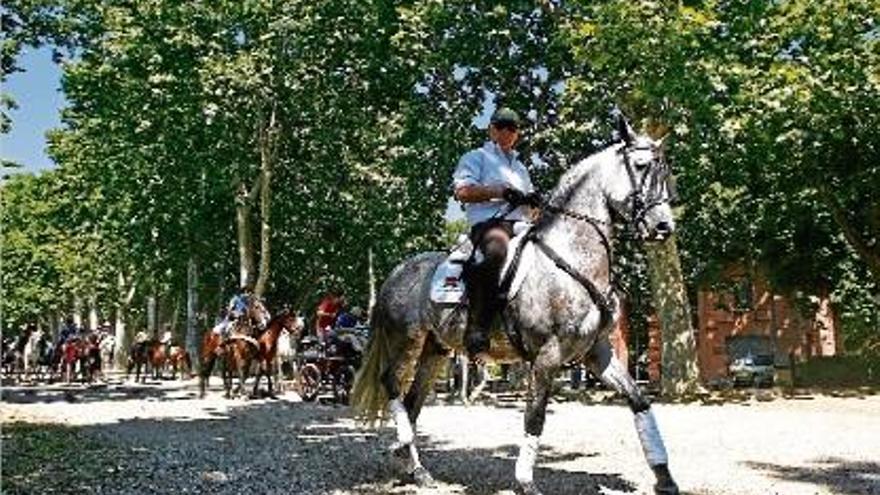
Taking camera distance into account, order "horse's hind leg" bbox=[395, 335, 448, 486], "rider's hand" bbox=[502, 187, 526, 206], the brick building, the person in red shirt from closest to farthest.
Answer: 1. "rider's hand" bbox=[502, 187, 526, 206]
2. "horse's hind leg" bbox=[395, 335, 448, 486]
3. the person in red shirt
4. the brick building

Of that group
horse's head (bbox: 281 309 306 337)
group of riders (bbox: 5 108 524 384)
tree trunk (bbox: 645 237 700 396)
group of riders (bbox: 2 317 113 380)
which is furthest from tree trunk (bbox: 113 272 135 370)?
group of riders (bbox: 5 108 524 384)

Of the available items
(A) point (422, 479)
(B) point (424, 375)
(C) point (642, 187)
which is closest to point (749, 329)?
(B) point (424, 375)

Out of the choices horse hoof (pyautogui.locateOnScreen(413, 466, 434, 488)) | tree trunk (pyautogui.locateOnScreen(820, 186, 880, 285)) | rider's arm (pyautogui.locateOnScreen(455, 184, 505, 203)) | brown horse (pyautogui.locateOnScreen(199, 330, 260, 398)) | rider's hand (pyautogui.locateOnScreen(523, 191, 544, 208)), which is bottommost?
horse hoof (pyautogui.locateOnScreen(413, 466, 434, 488))

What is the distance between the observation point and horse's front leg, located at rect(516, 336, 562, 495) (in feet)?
30.8

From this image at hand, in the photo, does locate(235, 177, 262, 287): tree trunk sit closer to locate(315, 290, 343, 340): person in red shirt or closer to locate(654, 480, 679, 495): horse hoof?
locate(315, 290, 343, 340): person in red shirt

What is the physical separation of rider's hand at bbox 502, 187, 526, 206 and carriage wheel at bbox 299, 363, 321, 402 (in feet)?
61.4

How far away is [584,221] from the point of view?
989 centimetres

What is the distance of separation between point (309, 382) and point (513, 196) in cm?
1924

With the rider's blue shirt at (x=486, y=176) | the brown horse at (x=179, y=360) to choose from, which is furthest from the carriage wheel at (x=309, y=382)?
the brown horse at (x=179, y=360)

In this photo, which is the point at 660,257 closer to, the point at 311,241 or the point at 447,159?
the point at 447,159

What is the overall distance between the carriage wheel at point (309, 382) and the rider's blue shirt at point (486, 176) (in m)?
18.2

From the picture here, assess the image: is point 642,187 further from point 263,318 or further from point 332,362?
point 263,318

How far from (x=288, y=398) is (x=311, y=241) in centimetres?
2337

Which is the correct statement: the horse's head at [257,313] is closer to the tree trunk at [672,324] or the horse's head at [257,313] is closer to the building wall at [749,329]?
the tree trunk at [672,324]
